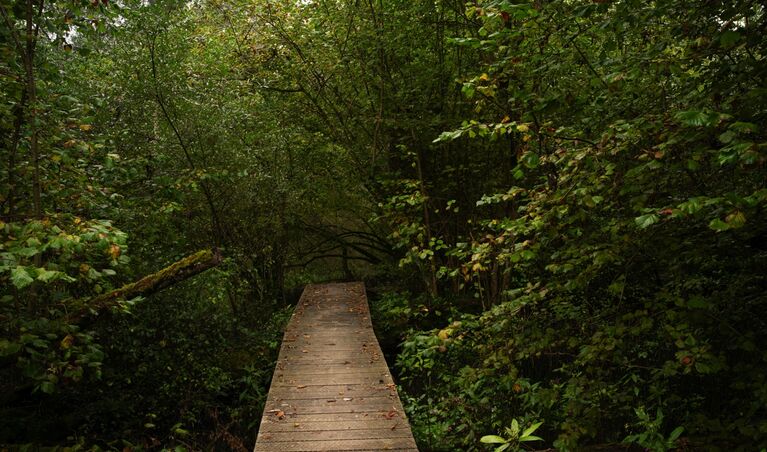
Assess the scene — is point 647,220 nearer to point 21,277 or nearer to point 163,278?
point 21,277

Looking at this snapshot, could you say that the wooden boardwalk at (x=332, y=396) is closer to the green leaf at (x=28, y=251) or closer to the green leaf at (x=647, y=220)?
the green leaf at (x=28, y=251)

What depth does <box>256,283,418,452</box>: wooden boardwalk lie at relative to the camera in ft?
14.3

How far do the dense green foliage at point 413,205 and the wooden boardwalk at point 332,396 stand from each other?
642mm

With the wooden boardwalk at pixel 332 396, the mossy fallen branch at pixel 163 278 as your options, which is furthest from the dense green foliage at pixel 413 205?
the wooden boardwalk at pixel 332 396

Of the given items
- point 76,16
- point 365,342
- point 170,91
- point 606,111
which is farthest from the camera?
point 170,91

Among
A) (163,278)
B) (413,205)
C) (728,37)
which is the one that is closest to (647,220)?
(728,37)

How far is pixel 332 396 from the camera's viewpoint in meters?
5.30

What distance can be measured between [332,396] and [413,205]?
3.67 metres

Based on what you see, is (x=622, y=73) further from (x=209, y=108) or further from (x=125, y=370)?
(x=209, y=108)

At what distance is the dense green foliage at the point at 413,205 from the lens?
3488mm

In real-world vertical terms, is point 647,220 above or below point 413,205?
above

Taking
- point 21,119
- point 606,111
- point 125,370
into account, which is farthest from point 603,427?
point 21,119

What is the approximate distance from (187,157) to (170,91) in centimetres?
99

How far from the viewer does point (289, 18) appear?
969 centimetres
